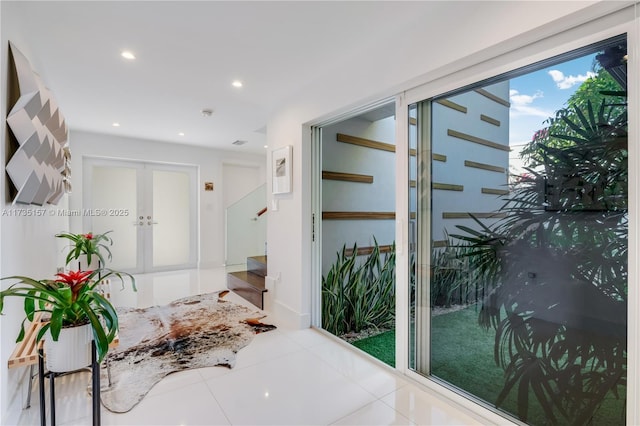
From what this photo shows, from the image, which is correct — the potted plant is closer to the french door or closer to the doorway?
the doorway

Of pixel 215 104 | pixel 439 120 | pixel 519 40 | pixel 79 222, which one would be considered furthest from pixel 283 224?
pixel 79 222

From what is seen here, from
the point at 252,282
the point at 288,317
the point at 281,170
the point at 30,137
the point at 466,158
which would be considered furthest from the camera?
the point at 252,282

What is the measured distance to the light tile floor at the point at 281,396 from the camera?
1712 mm

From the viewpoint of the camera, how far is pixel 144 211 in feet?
18.5

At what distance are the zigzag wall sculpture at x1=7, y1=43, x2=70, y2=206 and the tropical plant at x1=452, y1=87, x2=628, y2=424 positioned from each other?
8.78 ft

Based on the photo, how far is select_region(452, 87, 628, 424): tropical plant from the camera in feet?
4.31

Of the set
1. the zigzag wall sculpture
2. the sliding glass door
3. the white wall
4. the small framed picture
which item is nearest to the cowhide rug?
the white wall

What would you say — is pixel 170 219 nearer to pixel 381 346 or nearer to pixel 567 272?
pixel 381 346

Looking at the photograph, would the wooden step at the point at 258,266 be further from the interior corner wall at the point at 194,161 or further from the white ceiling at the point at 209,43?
the white ceiling at the point at 209,43

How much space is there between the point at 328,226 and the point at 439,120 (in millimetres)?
1596

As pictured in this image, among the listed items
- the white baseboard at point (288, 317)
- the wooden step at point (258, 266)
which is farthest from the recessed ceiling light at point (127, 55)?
the wooden step at point (258, 266)

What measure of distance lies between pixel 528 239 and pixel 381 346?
5.91 ft

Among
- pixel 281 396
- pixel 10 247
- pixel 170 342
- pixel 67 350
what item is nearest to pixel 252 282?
pixel 170 342

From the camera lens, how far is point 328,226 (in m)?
3.22
